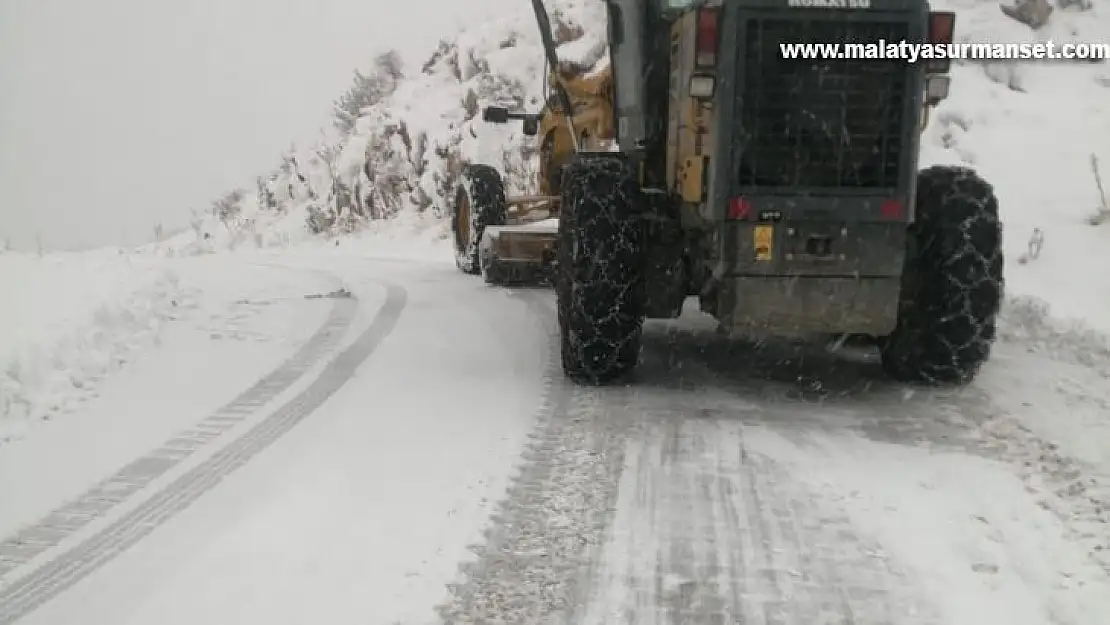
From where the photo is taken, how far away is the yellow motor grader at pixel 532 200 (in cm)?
905

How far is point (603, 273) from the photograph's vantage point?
552 cm

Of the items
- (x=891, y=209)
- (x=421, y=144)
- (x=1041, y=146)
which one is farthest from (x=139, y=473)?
(x=421, y=144)

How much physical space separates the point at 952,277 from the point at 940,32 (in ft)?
4.04

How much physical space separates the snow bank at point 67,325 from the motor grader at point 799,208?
2.55 metres

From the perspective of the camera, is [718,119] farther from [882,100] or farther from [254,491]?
[254,491]

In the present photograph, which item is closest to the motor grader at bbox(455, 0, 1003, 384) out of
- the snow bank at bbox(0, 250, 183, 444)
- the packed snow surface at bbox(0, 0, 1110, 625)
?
the packed snow surface at bbox(0, 0, 1110, 625)

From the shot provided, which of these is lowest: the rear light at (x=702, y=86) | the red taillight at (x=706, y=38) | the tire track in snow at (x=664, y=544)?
the tire track in snow at (x=664, y=544)

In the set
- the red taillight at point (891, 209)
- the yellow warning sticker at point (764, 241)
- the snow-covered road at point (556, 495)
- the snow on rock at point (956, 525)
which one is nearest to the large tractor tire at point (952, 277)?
the snow-covered road at point (556, 495)

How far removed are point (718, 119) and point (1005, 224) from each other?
5.68 metres

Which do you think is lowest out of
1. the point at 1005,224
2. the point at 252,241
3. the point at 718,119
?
the point at 252,241

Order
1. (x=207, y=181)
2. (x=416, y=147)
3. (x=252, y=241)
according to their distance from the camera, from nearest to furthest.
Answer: (x=416, y=147) < (x=252, y=241) < (x=207, y=181)

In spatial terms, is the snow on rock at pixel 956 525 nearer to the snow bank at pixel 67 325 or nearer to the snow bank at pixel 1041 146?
the snow bank at pixel 1041 146

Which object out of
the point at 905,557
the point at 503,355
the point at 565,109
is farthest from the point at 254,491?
the point at 565,109

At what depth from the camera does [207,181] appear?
3100cm
